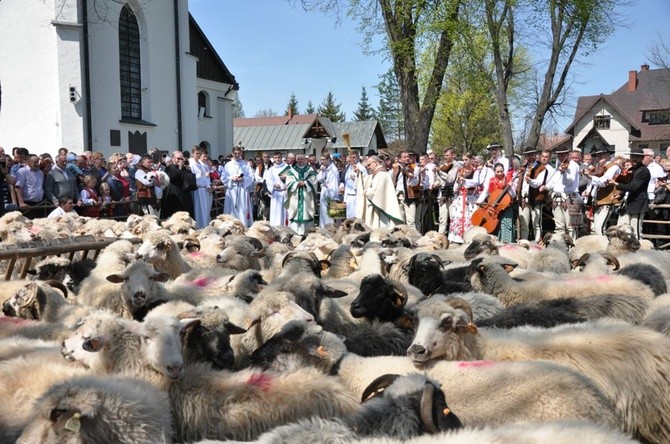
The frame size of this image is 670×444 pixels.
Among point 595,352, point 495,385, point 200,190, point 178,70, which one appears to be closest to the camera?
point 495,385

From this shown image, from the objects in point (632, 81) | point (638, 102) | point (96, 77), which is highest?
point (632, 81)

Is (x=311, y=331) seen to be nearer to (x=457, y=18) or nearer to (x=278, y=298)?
(x=278, y=298)

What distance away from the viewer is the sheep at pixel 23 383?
3.08 metres

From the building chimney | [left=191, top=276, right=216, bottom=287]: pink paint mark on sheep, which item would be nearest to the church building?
[left=191, top=276, right=216, bottom=287]: pink paint mark on sheep

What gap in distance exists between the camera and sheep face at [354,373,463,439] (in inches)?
109

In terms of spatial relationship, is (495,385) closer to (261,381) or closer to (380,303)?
(261,381)

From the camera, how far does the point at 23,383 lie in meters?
3.45

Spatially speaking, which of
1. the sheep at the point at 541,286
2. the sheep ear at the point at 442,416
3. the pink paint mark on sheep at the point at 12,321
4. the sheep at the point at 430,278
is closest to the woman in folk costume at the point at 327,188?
the sheep at the point at 430,278

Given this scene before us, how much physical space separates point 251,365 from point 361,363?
0.66 meters

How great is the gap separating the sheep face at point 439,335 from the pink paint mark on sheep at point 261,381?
32.6 inches

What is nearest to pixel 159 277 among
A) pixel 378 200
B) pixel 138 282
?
pixel 138 282

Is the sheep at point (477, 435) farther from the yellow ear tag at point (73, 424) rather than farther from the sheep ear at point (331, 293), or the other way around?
the sheep ear at point (331, 293)

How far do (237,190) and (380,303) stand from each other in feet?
37.8

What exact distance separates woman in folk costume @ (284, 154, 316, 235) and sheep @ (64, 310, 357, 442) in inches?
423
